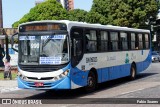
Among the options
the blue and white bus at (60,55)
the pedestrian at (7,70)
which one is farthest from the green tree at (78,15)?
the blue and white bus at (60,55)

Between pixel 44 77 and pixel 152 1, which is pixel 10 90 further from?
pixel 152 1

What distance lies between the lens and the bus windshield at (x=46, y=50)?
14993 millimetres

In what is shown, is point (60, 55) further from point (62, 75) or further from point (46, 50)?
point (62, 75)

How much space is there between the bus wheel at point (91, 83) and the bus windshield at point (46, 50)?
2.22 m

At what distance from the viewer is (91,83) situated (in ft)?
56.0

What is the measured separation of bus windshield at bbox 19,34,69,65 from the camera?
1499 cm

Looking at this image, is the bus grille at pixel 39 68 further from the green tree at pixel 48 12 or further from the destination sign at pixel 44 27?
the green tree at pixel 48 12

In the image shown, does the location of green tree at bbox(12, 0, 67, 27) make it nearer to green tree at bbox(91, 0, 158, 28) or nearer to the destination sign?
green tree at bbox(91, 0, 158, 28)

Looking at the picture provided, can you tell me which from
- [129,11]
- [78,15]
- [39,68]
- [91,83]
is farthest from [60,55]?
[78,15]

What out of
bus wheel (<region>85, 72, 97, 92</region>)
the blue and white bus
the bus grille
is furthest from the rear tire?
the bus grille

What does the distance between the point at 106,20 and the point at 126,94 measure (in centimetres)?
4661

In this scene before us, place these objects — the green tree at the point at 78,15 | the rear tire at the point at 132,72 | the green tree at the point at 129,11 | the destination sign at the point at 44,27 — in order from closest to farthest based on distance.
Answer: the destination sign at the point at 44,27
the rear tire at the point at 132,72
the green tree at the point at 129,11
the green tree at the point at 78,15

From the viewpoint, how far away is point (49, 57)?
15000 millimetres

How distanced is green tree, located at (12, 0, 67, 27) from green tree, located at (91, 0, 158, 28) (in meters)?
11.8
